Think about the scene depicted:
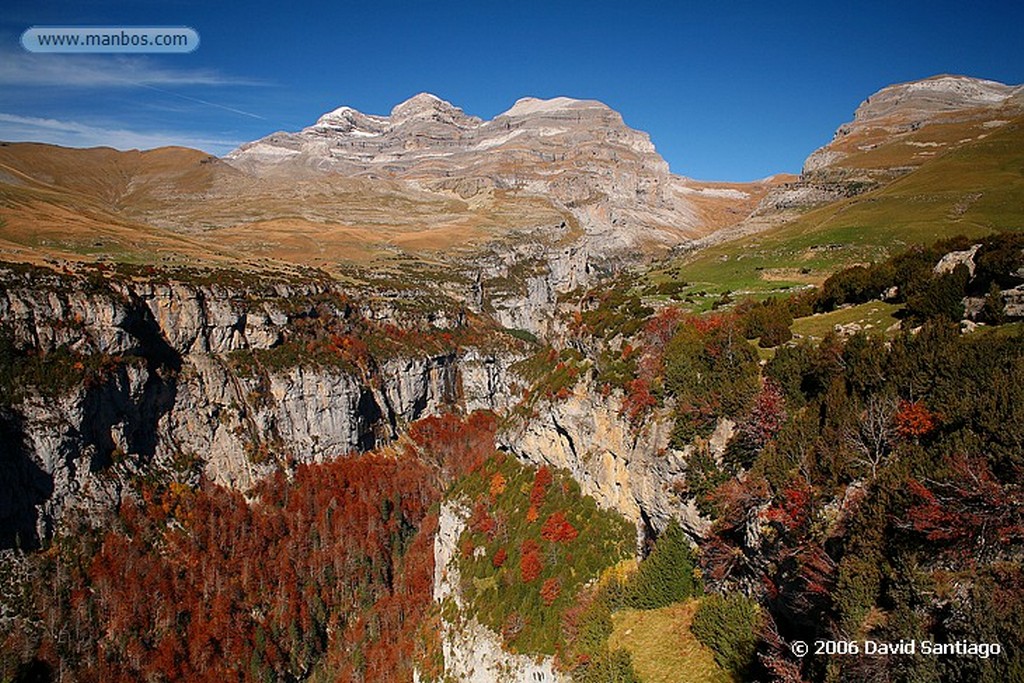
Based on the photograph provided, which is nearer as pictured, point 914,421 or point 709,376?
point 914,421

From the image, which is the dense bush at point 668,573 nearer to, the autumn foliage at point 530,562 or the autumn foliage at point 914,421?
the autumn foliage at point 914,421

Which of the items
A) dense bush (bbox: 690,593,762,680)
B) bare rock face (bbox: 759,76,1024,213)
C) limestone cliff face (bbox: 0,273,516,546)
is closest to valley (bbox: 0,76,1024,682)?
dense bush (bbox: 690,593,762,680)

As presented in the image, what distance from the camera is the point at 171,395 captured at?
105m

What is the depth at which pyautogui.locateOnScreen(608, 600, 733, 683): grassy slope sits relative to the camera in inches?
918

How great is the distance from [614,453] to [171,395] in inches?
3882

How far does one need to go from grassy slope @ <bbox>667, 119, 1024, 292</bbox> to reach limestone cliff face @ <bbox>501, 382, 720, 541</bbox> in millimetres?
16947

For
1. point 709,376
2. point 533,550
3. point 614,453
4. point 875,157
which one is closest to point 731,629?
point 709,376

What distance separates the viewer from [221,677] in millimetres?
80750

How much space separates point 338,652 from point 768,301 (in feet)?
288

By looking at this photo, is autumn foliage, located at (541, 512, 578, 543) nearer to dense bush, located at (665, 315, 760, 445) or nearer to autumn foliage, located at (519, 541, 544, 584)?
autumn foliage, located at (519, 541, 544, 584)

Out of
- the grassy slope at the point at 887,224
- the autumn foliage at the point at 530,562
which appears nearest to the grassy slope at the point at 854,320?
the grassy slope at the point at 887,224

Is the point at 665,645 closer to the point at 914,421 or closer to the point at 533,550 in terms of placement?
the point at 914,421

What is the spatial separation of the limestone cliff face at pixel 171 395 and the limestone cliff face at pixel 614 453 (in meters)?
74.0

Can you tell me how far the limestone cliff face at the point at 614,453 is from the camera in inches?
1116
